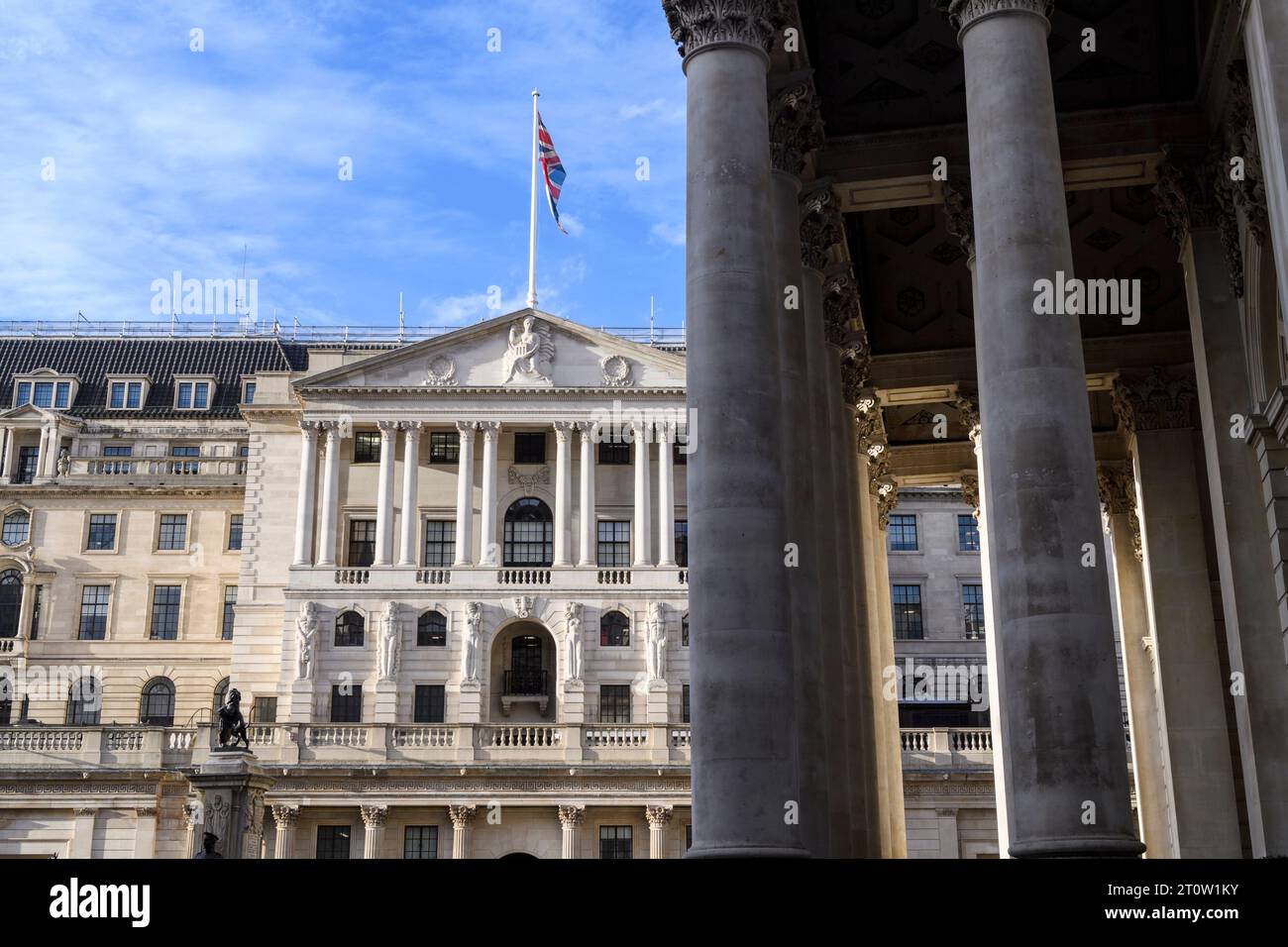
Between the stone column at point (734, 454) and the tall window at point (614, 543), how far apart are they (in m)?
61.9

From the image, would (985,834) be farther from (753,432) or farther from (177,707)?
(753,432)

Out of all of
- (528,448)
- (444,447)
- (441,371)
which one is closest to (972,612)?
(528,448)

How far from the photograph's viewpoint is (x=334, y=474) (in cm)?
8375

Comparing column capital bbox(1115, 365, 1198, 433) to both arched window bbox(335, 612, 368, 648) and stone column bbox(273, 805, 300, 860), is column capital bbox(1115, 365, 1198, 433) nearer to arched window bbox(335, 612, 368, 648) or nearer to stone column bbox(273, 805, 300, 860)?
stone column bbox(273, 805, 300, 860)

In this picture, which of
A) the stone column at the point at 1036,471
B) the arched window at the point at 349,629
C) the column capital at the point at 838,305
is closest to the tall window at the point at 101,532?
the arched window at the point at 349,629

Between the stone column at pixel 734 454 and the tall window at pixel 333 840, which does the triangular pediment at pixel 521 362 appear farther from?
the stone column at pixel 734 454

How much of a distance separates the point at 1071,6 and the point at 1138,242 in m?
9.19

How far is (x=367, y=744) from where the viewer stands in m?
72.3

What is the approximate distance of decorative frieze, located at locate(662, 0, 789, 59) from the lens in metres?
22.5

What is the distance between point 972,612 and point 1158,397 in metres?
55.1

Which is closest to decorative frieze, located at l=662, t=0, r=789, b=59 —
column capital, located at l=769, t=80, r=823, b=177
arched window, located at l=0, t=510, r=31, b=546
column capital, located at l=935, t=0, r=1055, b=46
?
column capital, located at l=935, t=0, r=1055, b=46

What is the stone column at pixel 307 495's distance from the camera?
269 ft

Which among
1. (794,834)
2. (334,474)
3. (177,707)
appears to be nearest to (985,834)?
(334,474)

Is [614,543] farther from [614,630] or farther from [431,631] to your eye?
[431,631]
